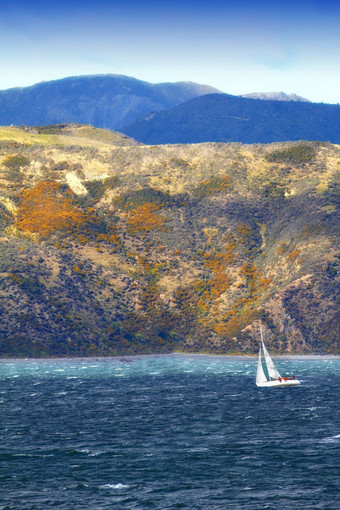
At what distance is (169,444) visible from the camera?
88250 mm

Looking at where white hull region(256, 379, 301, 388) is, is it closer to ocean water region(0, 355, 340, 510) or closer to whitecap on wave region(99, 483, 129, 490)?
ocean water region(0, 355, 340, 510)

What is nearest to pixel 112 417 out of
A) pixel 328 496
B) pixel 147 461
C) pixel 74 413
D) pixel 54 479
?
pixel 74 413

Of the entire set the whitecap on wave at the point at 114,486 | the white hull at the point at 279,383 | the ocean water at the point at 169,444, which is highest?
the white hull at the point at 279,383

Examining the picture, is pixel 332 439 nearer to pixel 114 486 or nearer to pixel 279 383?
pixel 114 486

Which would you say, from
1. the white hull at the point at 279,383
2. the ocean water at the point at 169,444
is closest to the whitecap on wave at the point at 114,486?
the ocean water at the point at 169,444

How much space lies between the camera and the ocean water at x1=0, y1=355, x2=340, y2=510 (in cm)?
6575

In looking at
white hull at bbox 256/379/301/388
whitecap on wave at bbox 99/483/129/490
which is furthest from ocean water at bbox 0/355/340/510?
white hull at bbox 256/379/301/388

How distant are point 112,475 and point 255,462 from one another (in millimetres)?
13027

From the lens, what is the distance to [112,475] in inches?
2889

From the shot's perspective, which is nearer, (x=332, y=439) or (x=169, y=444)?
(x=169, y=444)

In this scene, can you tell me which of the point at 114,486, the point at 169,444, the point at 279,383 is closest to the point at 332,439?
the point at 169,444

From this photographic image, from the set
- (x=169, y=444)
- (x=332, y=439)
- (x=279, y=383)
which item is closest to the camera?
(x=169, y=444)

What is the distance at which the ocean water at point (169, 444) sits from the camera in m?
65.8

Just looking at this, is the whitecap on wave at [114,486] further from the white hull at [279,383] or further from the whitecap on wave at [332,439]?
the white hull at [279,383]
